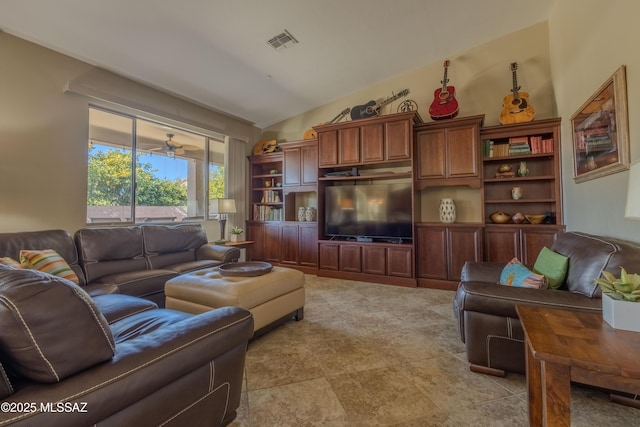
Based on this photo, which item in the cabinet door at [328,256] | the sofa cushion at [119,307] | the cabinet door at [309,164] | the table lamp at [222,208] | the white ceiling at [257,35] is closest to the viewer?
the sofa cushion at [119,307]

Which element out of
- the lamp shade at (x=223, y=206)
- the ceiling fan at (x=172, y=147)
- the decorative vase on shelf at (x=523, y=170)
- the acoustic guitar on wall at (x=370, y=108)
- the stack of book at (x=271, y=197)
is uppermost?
the acoustic guitar on wall at (x=370, y=108)

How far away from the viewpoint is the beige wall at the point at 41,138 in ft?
9.15

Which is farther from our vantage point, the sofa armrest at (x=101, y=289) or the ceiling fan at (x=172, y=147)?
the ceiling fan at (x=172, y=147)

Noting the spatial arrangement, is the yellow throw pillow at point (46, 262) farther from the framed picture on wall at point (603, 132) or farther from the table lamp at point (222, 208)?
the framed picture on wall at point (603, 132)

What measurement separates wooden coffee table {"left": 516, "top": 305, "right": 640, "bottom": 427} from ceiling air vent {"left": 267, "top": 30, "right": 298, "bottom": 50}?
3457 millimetres

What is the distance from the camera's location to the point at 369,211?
422 centimetres

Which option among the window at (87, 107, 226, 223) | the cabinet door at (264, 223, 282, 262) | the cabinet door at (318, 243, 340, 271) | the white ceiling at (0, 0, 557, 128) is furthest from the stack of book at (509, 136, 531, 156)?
the window at (87, 107, 226, 223)

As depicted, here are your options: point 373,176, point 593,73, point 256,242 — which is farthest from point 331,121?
point 593,73

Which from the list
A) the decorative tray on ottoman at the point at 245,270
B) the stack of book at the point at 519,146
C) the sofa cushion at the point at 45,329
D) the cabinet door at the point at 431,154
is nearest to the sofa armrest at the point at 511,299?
the decorative tray on ottoman at the point at 245,270

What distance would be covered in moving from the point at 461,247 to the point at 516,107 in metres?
1.90

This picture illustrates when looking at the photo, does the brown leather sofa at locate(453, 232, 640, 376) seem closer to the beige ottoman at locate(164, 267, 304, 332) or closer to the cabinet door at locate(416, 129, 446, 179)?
the beige ottoman at locate(164, 267, 304, 332)

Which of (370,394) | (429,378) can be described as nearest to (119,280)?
(370,394)

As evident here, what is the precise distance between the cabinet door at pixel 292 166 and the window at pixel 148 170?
3.90ft

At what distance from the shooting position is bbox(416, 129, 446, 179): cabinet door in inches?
148
